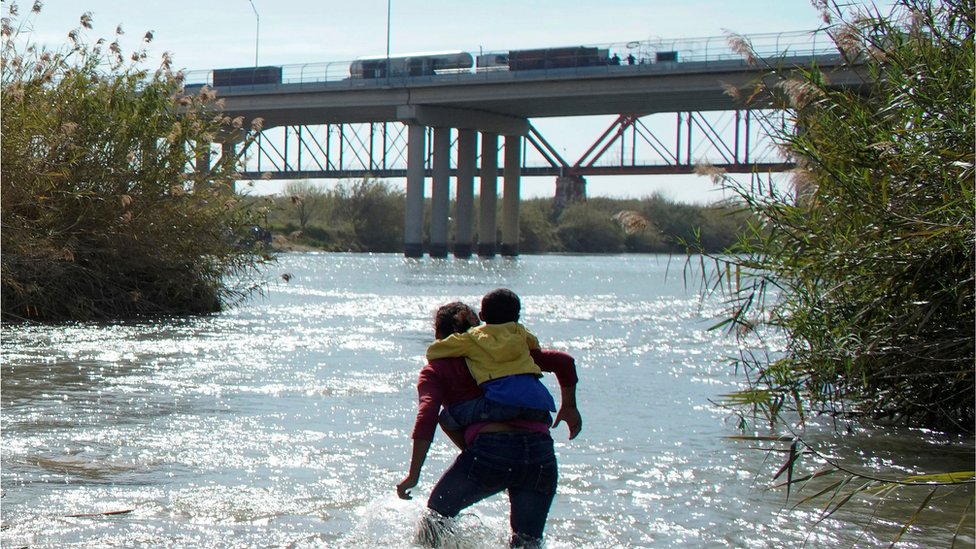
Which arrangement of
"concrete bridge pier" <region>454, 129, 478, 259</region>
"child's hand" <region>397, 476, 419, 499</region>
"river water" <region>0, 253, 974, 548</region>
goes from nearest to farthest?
"child's hand" <region>397, 476, 419, 499</region>, "river water" <region>0, 253, 974, 548</region>, "concrete bridge pier" <region>454, 129, 478, 259</region>

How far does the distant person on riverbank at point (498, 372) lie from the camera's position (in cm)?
529

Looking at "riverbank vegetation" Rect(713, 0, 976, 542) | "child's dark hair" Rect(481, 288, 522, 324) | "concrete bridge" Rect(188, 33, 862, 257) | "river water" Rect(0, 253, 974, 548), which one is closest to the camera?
"child's dark hair" Rect(481, 288, 522, 324)

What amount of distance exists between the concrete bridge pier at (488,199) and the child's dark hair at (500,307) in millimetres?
78340

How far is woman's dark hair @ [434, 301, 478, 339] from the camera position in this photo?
5.52 metres

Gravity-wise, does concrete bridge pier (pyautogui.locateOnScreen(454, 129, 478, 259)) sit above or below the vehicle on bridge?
below

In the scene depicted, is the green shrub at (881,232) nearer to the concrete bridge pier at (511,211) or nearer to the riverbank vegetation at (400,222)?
the riverbank vegetation at (400,222)

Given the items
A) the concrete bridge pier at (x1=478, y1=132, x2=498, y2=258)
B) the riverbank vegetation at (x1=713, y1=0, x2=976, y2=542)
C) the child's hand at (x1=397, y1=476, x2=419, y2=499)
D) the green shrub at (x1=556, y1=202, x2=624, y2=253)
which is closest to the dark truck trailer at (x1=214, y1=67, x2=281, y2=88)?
the concrete bridge pier at (x1=478, y1=132, x2=498, y2=258)

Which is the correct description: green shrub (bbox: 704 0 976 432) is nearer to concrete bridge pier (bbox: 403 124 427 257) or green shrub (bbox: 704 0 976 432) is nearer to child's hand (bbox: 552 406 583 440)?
child's hand (bbox: 552 406 583 440)

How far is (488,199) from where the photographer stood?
283ft

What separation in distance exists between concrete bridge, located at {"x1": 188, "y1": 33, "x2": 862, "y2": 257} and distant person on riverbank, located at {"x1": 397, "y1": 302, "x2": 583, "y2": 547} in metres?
43.6

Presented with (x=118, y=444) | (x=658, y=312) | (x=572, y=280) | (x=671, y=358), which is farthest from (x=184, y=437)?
(x=572, y=280)

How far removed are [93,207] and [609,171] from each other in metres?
69.6

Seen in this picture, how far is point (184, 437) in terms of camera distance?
29.9ft

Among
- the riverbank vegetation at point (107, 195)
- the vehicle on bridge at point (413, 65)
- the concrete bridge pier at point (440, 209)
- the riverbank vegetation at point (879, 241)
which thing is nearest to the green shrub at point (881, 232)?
the riverbank vegetation at point (879, 241)
